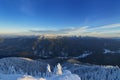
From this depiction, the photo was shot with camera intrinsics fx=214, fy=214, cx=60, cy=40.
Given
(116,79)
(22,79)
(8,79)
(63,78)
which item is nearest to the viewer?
(22,79)

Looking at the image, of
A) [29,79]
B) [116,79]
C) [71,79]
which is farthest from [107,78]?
[29,79]

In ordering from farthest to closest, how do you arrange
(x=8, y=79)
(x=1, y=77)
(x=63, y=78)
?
(x=1, y=77) < (x=8, y=79) < (x=63, y=78)

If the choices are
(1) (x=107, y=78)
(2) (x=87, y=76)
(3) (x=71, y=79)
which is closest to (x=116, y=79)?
(1) (x=107, y=78)

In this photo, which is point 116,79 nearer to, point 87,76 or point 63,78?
point 87,76

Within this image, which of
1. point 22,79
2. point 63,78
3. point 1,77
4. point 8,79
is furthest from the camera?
point 1,77

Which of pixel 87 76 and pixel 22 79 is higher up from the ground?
pixel 22 79

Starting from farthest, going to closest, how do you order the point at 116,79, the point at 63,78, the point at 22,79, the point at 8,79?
the point at 116,79 < the point at 8,79 < the point at 63,78 < the point at 22,79

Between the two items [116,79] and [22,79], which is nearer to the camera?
[22,79]

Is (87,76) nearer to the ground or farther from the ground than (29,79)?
nearer to the ground

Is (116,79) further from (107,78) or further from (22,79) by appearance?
(22,79)
